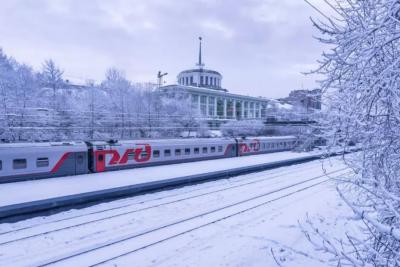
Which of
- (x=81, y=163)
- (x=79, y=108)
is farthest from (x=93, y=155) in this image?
(x=79, y=108)

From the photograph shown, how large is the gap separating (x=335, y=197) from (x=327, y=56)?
11.4 meters

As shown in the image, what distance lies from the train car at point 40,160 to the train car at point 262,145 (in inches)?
562

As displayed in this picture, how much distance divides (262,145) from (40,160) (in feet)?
67.9

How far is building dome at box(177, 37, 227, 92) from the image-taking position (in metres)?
79.2

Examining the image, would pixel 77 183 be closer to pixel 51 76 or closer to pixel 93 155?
pixel 93 155

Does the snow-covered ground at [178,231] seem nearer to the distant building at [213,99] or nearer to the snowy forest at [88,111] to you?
the snowy forest at [88,111]

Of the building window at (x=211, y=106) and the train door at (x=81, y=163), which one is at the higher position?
the building window at (x=211, y=106)

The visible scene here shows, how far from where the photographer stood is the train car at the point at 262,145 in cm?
2662

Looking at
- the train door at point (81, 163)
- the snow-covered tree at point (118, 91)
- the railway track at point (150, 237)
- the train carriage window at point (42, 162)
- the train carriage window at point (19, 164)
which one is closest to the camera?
the railway track at point (150, 237)

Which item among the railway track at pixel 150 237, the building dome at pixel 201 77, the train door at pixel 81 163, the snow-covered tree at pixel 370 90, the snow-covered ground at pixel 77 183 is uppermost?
the building dome at pixel 201 77

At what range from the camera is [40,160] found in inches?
541

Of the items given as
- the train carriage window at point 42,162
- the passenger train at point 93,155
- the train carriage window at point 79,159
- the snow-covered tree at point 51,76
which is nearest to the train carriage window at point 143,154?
the passenger train at point 93,155

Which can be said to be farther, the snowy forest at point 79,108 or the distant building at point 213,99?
the distant building at point 213,99

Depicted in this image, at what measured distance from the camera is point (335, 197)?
13.4 metres
